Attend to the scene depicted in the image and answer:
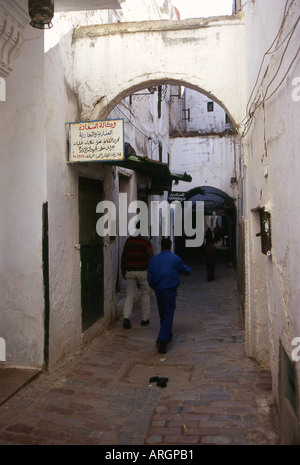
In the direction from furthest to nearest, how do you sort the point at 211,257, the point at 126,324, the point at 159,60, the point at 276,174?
the point at 211,257 → the point at 126,324 → the point at 159,60 → the point at 276,174

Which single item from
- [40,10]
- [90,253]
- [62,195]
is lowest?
[90,253]

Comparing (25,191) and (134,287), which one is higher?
(25,191)

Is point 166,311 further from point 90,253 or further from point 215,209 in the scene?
point 215,209

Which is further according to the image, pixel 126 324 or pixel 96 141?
pixel 126 324

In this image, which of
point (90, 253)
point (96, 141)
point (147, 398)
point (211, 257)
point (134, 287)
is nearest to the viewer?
point (147, 398)

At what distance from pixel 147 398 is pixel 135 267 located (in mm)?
3169

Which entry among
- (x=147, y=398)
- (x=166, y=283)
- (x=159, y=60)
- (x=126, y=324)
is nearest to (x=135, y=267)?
(x=126, y=324)

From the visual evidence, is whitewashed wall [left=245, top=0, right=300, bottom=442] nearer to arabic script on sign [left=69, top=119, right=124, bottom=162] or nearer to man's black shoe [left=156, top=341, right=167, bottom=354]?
man's black shoe [left=156, top=341, right=167, bottom=354]

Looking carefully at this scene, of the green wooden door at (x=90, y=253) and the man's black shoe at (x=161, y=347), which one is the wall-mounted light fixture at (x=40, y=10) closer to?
the green wooden door at (x=90, y=253)

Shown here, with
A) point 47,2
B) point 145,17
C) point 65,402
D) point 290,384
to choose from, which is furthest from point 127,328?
point 145,17

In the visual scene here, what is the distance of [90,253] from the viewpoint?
6352 millimetres

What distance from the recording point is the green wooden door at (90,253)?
604 centimetres

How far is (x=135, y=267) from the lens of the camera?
24.1 ft

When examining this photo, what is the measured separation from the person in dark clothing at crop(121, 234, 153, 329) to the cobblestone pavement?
57 centimetres
